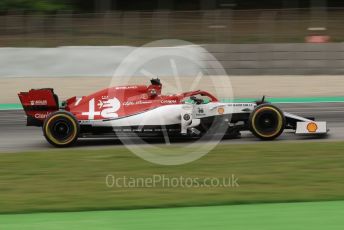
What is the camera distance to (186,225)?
21.2 ft

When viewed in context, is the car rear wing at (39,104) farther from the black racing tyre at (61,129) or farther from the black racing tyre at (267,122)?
the black racing tyre at (267,122)

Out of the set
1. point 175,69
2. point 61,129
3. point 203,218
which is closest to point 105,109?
point 61,129

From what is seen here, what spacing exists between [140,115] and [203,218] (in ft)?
15.7

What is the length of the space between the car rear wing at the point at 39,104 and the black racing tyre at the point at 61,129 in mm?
336

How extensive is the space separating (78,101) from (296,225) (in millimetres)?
6084

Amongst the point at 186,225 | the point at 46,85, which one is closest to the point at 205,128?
the point at 186,225

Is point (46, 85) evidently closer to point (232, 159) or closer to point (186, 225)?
point (232, 159)

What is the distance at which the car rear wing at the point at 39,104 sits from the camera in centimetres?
1152

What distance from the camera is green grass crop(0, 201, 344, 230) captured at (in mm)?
6418

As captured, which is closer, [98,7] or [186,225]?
[186,225]

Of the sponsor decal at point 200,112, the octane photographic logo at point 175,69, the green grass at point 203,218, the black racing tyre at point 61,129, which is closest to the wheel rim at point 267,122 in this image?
the sponsor decal at point 200,112

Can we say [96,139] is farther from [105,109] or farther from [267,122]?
[267,122]

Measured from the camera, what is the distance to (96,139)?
12719mm

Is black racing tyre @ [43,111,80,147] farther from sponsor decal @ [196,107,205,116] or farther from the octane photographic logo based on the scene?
the octane photographic logo
